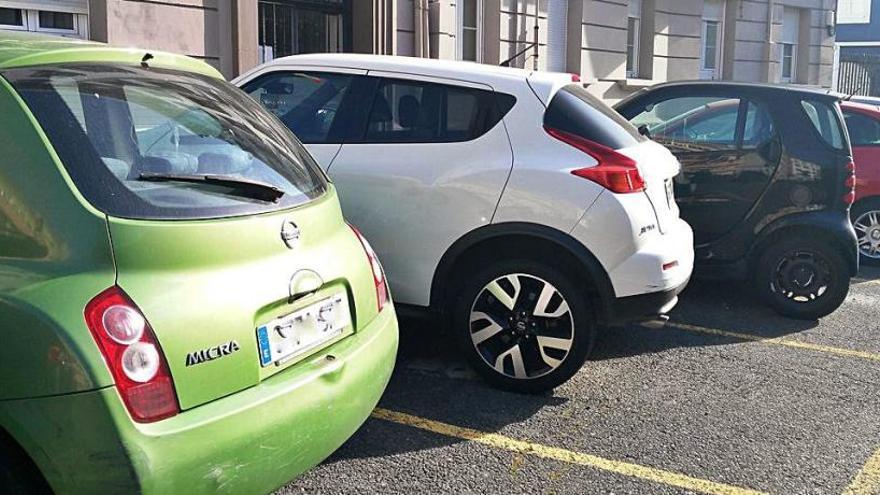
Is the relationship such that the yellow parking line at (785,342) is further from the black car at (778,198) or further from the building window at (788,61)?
the building window at (788,61)

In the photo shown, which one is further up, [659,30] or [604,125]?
[659,30]

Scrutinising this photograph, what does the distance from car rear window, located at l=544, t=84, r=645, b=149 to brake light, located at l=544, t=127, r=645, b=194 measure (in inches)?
1.6

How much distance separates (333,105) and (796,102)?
3.44 metres

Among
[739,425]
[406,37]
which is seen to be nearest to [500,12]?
[406,37]

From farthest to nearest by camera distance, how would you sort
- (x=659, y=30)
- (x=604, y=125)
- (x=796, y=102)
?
(x=659, y=30), (x=796, y=102), (x=604, y=125)

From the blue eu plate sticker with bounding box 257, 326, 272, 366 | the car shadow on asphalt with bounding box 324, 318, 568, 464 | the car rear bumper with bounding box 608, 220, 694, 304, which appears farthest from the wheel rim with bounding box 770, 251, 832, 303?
the blue eu plate sticker with bounding box 257, 326, 272, 366

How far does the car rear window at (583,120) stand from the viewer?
14.6ft

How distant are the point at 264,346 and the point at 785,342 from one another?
4.11 metres

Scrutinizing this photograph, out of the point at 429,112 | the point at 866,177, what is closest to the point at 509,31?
the point at 866,177

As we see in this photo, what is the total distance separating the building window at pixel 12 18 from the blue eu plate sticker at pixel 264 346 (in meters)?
6.68

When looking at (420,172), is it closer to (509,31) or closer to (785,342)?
(785,342)

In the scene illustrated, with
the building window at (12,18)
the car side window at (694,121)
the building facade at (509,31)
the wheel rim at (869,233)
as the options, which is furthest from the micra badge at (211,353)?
the wheel rim at (869,233)

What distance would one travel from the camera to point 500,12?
13.3 m

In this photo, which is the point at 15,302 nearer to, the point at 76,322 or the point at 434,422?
the point at 76,322
